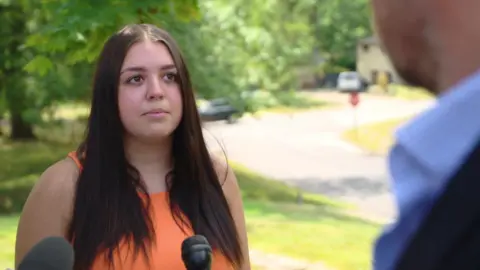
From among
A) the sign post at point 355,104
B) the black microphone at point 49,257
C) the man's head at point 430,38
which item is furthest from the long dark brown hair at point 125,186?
the sign post at point 355,104

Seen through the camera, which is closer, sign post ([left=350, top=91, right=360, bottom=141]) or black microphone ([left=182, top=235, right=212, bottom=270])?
black microphone ([left=182, top=235, right=212, bottom=270])

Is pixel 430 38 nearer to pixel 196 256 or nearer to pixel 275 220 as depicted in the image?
pixel 196 256

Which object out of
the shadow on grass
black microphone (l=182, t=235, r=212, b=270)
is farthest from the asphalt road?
black microphone (l=182, t=235, r=212, b=270)

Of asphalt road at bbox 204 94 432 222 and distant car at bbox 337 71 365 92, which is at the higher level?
asphalt road at bbox 204 94 432 222

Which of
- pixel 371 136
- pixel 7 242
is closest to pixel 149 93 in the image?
pixel 7 242

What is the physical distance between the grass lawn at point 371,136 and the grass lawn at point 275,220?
835 centimetres

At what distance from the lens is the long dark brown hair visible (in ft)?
6.85

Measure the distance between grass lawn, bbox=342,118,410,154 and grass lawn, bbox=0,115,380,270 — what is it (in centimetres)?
835

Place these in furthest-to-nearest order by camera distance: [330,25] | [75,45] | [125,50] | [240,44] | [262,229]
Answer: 1. [330,25]
2. [240,44]
3. [262,229]
4. [75,45]
5. [125,50]

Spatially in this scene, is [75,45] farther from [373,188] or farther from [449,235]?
[373,188]

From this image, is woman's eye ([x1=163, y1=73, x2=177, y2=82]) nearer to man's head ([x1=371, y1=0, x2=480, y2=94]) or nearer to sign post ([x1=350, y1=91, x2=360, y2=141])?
man's head ([x1=371, y1=0, x2=480, y2=94])

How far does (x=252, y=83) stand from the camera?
18719 millimetres

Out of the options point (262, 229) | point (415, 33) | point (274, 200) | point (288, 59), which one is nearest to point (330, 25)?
point (288, 59)

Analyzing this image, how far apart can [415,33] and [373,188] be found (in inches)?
733
